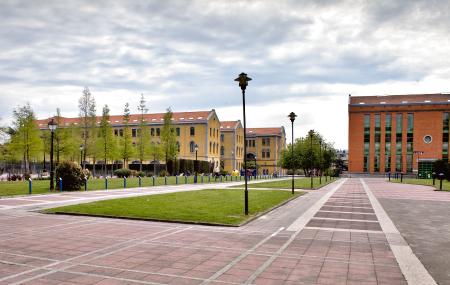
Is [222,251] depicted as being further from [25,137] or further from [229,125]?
[229,125]

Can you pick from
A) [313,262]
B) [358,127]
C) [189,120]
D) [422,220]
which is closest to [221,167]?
[189,120]

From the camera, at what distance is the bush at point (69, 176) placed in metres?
25.4

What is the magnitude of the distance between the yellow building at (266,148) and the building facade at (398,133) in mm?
26419

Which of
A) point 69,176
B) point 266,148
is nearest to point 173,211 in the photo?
point 69,176

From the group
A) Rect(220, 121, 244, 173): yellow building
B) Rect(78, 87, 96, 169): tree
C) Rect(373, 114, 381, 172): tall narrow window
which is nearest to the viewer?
Rect(78, 87, 96, 169): tree

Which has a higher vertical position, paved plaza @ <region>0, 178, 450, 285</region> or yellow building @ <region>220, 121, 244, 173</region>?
yellow building @ <region>220, 121, 244, 173</region>

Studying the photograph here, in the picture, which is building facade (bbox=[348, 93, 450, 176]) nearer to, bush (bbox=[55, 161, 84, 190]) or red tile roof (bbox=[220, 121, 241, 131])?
red tile roof (bbox=[220, 121, 241, 131])

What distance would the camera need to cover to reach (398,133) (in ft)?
279

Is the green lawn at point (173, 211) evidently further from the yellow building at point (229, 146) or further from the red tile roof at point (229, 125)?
the red tile roof at point (229, 125)

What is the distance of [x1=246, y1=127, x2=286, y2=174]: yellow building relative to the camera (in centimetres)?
10919

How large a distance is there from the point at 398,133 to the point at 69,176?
7774cm

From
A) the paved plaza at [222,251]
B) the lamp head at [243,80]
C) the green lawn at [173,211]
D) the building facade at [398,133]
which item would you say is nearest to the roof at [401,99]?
the building facade at [398,133]

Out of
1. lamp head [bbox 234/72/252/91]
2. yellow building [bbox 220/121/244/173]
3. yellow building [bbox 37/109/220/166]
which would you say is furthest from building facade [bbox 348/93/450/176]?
lamp head [bbox 234/72/252/91]

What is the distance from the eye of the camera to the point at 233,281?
652 cm
